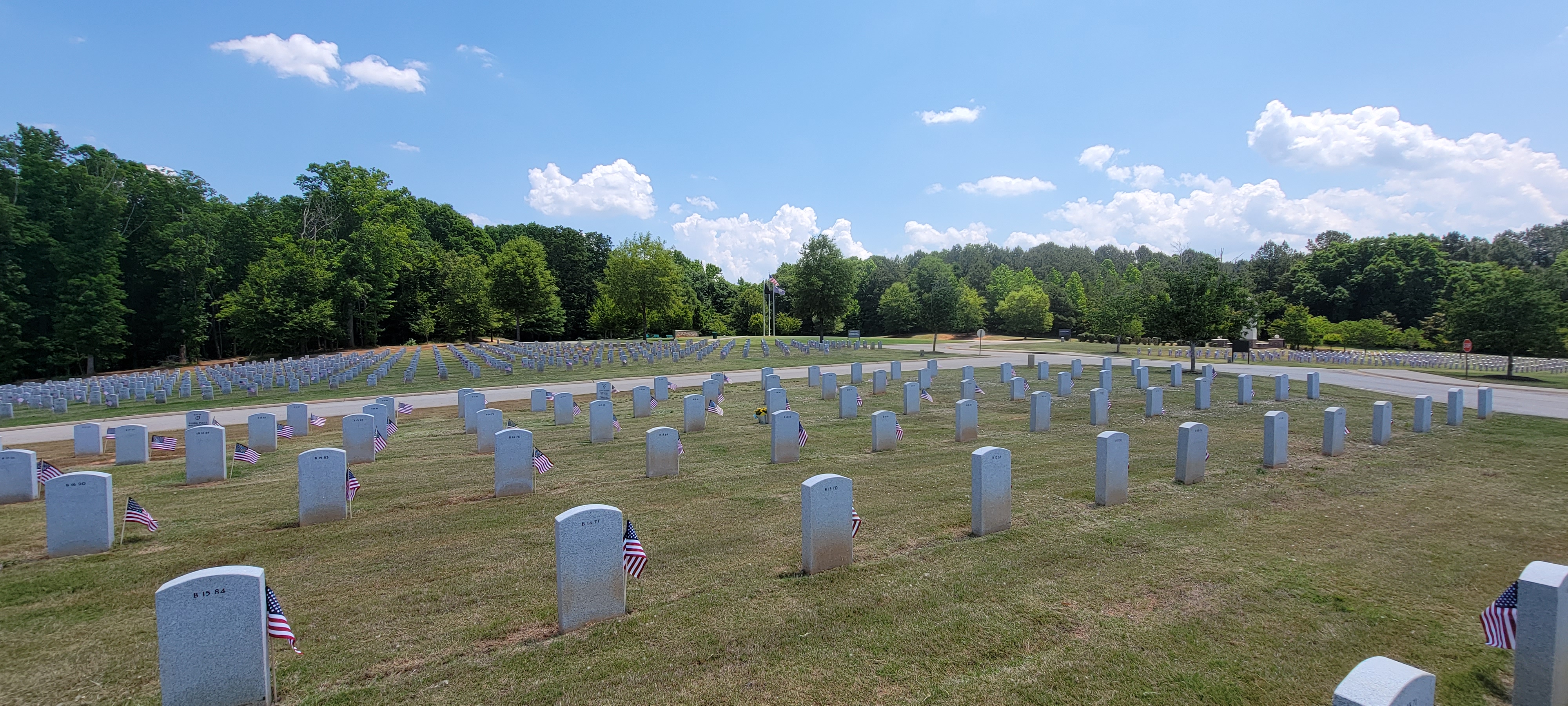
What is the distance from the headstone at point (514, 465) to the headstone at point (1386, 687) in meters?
9.16

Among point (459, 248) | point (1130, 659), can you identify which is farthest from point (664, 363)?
point (459, 248)

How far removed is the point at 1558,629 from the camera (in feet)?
12.8

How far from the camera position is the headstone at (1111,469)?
850 centimetres

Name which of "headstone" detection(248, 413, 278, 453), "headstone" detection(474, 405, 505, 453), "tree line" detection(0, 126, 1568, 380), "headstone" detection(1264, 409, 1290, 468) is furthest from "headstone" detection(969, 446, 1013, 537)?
"tree line" detection(0, 126, 1568, 380)

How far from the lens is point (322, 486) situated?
8.23m

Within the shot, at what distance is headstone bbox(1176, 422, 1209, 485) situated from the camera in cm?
956

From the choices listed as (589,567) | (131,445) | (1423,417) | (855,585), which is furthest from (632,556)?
(1423,417)

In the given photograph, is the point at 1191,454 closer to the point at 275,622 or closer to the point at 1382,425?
the point at 1382,425

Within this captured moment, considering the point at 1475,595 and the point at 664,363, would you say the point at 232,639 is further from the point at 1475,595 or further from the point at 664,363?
the point at 664,363

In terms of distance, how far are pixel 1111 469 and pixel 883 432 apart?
180 inches

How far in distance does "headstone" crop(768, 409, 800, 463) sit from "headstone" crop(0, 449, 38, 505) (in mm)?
11123

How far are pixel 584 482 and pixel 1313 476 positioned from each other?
462 inches

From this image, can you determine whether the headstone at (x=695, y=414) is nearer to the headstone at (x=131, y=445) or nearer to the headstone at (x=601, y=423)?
the headstone at (x=601, y=423)

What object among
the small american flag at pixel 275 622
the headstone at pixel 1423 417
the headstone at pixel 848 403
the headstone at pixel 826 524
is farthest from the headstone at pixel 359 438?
the headstone at pixel 1423 417
